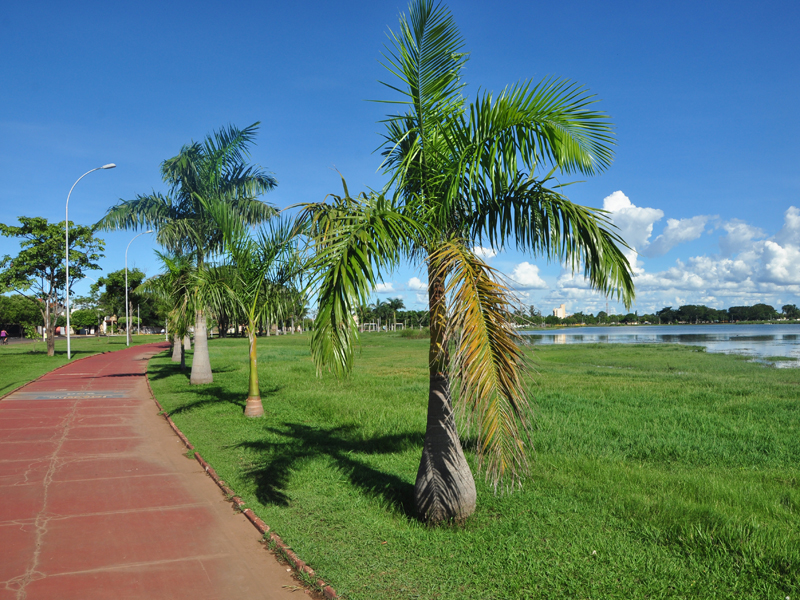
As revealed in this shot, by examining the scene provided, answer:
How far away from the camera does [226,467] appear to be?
7578 millimetres

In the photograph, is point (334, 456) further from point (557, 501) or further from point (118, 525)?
point (557, 501)

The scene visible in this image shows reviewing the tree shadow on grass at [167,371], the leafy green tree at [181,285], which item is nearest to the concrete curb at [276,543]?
the leafy green tree at [181,285]

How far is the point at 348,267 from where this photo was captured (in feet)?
14.5

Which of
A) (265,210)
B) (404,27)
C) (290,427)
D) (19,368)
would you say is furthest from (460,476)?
(19,368)

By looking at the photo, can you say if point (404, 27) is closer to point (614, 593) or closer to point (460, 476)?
point (460, 476)

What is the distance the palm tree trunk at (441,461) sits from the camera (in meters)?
5.30

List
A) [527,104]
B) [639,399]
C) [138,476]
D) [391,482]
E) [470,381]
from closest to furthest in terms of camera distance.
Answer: [470,381]
[527,104]
[391,482]
[138,476]
[639,399]

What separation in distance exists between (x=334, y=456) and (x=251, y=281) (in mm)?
5226

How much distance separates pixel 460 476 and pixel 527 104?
355 centimetres

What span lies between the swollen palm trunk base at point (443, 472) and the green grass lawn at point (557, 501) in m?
0.18

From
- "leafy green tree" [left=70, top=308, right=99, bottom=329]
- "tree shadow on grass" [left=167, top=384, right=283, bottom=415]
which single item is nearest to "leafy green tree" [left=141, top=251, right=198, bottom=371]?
"tree shadow on grass" [left=167, top=384, right=283, bottom=415]

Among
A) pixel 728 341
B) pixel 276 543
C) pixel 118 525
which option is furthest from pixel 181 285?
pixel 728 341

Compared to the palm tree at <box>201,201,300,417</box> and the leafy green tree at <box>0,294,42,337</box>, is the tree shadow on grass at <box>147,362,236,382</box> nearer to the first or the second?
the palm tree at <box>201,201,300,417</box>

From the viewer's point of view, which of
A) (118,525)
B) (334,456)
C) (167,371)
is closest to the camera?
(118,525)
